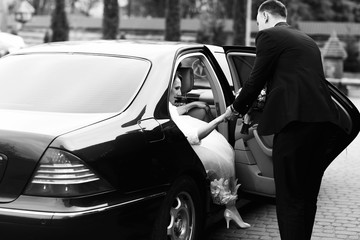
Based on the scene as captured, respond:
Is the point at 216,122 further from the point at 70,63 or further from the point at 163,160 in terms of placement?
the point at 70,63

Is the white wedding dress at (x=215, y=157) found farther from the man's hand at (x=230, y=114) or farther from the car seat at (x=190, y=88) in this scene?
the car seat at (x=190, y=88)

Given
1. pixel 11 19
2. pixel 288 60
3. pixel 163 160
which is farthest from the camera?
pixel 11 19

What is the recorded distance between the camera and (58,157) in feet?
10.7

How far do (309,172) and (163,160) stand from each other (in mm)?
1116

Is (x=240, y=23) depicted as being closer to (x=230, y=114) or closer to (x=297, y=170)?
(x=230, y=114)

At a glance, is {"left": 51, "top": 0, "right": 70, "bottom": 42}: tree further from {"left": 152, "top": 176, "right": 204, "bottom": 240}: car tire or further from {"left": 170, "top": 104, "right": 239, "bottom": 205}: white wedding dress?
{"left": 152, "top": 176, "right": 204, "bottom": 240}: car tire

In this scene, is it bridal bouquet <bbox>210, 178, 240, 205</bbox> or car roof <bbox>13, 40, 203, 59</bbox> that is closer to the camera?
car roof <bbox>13, 40, 203, 59</bbox>

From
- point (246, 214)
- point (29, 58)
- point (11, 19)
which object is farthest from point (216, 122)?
point (11, 19)

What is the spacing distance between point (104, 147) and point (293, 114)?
1.36 m

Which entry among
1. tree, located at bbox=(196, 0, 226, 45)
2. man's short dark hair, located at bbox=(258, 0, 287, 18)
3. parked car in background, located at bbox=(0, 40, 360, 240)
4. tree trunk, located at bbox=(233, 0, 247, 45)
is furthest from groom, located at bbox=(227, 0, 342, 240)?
tree, located at bbox=(196, 0, 226, 45)

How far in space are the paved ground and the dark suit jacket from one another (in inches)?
60.4

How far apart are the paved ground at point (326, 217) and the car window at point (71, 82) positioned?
186 centimetres

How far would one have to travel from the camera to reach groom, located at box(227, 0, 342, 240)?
4117 millimetres

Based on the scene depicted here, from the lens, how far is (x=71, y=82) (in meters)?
4.12
